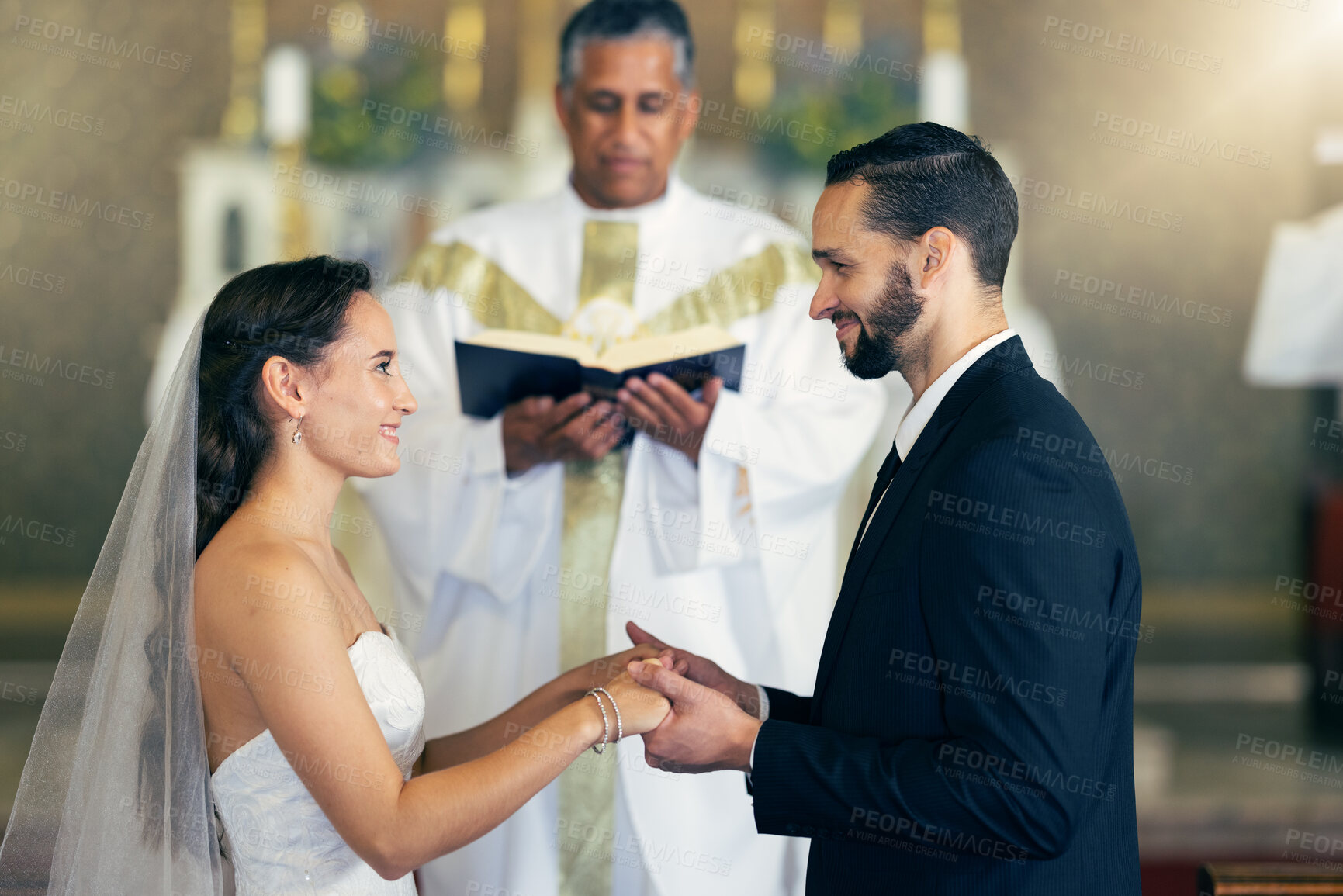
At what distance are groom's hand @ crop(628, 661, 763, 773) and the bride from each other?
0.03 metres

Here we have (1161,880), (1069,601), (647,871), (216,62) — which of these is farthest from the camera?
(216,62)

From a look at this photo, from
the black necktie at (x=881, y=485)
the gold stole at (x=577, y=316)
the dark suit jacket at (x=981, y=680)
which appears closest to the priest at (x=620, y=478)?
the gold stole at (x=577, y=316)

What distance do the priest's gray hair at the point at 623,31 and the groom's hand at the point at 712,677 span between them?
209 cm

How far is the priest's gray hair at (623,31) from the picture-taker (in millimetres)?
3674

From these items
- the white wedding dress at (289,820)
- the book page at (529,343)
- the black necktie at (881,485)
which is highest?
the book page at (529,343)

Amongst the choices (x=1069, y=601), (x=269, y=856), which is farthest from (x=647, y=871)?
(x=1069, y=601)

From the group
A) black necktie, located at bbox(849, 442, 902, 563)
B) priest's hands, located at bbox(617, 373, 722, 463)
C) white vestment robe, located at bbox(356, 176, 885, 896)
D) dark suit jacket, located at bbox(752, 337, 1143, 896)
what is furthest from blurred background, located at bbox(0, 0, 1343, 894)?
dark suit jacket, located at bbox(752, 337, 1143, 896)

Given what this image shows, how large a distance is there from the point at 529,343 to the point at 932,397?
1.58 meters

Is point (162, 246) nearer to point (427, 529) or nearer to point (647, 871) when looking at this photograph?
point (427, 529)

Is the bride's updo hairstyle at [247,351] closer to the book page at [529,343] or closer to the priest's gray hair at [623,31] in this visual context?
the book page at [529,343]

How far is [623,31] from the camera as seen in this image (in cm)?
367

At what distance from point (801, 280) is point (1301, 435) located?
4.44 meters

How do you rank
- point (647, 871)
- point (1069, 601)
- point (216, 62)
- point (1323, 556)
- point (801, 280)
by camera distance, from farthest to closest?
point (1323, 556) < point (216, 62) < point (801, 280) < point (647, 871) < point (1069, 601)

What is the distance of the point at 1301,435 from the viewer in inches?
264
